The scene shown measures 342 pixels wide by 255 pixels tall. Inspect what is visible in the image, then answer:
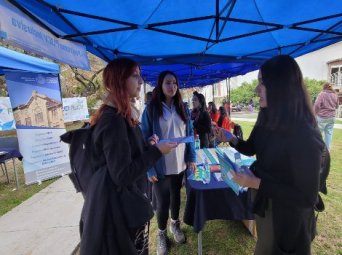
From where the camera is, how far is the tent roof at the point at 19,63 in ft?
13.1

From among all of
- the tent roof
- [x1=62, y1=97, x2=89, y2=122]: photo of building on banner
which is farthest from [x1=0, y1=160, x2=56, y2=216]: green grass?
[x1=62, y1=97, x2=89, y2=122]: photo of building on banner

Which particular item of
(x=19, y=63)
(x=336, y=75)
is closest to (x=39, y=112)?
(x=19, y=63)

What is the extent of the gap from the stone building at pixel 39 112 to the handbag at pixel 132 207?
424 centimetres

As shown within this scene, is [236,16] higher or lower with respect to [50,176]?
higher

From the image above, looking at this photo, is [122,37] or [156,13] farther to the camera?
[122,37]

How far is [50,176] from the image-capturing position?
533cm

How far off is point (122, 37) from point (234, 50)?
1.67m

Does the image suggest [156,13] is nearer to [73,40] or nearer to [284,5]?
[73,40]

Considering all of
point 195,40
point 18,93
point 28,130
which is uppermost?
point 195,40

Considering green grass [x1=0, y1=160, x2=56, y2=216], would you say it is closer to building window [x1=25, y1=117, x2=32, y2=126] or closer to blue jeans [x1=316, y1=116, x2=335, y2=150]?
building window [x1=25, y1=117, x2=32, y2=126]

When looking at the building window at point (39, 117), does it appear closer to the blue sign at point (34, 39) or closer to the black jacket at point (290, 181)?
the blue sign at point (34, 39)

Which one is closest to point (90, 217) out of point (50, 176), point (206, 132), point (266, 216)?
point (266, 216)

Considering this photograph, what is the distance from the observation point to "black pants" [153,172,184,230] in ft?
7.85

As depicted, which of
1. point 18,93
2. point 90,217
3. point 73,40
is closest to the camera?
point 90,217
